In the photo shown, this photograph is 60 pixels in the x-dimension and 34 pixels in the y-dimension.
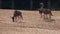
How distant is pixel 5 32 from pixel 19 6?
1494 cm

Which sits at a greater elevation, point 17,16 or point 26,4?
point 17,16

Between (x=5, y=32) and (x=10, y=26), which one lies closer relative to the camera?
(x=5, y=32)

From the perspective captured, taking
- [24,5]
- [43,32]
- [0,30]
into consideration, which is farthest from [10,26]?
[24,5]

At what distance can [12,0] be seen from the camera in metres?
27.0

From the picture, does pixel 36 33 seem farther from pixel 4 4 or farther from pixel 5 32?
pixel 4 4

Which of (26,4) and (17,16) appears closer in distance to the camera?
(17,16)

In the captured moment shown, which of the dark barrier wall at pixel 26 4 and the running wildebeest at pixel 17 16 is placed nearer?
the running wildebeest at pixel 17 16

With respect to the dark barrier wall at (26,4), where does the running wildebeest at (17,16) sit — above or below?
above

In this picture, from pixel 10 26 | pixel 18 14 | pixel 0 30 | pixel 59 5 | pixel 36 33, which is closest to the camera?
A: pixel 36 33

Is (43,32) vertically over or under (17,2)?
over

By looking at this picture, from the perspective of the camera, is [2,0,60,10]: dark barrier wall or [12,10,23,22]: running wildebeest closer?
[12,10,23,22]: running wildebeest

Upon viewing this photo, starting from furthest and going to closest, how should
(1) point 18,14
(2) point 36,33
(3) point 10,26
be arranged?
(1) point 18,14 → (3) point 10,26 → (2) point 36,33

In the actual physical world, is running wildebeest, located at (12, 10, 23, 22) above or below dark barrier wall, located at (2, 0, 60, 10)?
above

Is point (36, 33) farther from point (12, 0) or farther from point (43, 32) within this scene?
point (12, 0)
